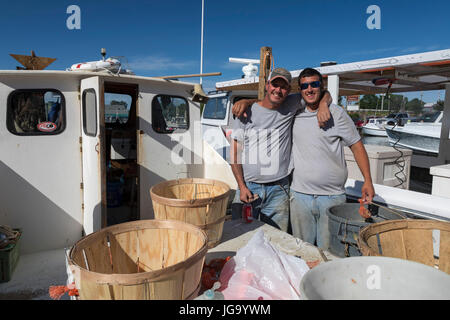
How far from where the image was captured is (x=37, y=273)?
4098mm

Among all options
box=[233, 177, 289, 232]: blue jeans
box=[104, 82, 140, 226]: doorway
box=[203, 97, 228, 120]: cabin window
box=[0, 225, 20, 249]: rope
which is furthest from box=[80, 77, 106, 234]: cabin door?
box=[203, 97, 228, 120]: cabin window

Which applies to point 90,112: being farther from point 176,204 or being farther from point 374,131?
point 374,131

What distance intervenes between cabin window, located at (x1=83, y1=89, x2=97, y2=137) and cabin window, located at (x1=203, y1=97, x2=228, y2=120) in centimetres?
331

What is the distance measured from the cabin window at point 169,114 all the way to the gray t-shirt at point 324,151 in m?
2.90

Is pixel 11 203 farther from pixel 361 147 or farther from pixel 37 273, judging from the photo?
pixel 361 147

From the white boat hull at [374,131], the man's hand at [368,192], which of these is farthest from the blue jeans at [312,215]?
the white boat hull at [374,131]

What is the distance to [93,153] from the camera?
435cm

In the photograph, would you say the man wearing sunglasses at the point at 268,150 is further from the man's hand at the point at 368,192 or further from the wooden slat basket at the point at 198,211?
the man's hand at the point at 368,192

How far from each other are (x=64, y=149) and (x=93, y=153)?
0.62 meters

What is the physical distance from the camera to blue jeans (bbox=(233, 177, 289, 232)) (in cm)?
311

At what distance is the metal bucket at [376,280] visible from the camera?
134 cm

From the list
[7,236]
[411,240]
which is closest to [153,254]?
[411,240]

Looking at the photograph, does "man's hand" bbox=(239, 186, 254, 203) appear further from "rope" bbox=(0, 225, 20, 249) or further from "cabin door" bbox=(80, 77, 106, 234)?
"rope" bbox=(0, 225, 20, 249)
